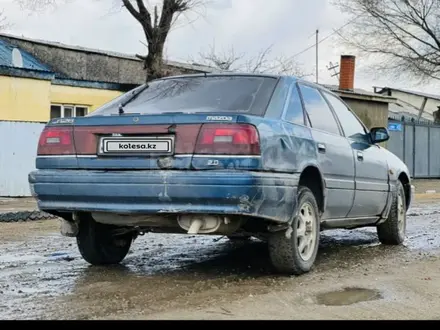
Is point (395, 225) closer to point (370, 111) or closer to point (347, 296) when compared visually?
point (347, 296)

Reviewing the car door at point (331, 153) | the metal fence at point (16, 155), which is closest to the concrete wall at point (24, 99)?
the metal fence at point (16, 155)

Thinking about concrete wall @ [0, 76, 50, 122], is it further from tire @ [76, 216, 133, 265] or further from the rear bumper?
the rear bumper

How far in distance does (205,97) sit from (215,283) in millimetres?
1541

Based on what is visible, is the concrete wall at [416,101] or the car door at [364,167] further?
the concrete wall at [416,101]

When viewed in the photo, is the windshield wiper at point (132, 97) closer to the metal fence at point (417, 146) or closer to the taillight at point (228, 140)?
the taillight at point (228, 140)

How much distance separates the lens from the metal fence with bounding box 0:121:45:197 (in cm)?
1513

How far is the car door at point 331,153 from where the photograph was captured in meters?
6.04

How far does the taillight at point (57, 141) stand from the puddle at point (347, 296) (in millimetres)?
2205

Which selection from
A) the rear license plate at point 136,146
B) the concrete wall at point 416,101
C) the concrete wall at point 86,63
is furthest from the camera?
the concrete wall at point 416,101

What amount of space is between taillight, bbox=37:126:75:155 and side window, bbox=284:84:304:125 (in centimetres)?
173

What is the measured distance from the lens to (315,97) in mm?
6438

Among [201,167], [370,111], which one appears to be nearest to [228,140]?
[201,167]

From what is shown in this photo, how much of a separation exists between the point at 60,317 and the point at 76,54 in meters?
19.8

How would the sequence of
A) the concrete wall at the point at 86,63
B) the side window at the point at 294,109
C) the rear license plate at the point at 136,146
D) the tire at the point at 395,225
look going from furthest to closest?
1. the concrete wall at the point at 86,63
2. the tire at the point at 395,225
3. the side window at the point at 294,109
4. the rear license plate at the point at 136,146
